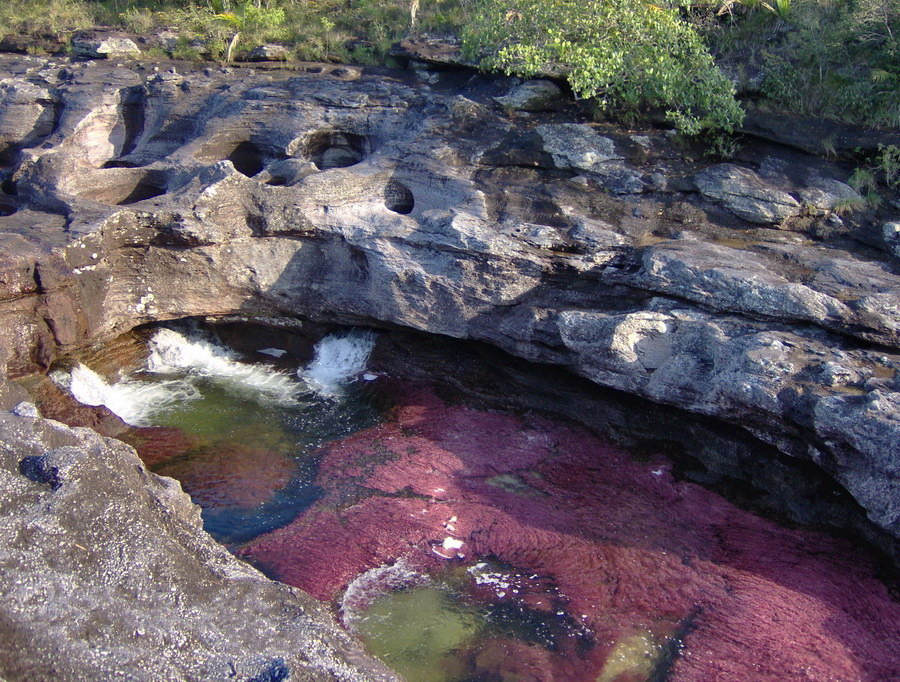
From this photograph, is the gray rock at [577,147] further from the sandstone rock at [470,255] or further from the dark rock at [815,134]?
the dark rock at [815,134]

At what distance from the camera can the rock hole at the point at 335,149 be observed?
587 inches

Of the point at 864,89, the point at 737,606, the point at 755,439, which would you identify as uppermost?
the point at 864,89

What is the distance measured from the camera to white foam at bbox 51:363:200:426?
39.6ft

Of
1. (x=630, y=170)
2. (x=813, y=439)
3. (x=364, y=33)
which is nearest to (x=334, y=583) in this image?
(x=813, y=439)

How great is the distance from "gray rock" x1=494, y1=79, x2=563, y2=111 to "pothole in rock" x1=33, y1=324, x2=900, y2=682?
471cm

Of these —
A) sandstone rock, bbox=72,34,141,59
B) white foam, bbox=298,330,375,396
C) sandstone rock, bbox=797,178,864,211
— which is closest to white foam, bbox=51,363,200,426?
white foam, bbox=298,330,375,396

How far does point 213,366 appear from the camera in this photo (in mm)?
13953

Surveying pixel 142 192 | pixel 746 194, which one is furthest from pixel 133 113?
pixel 746 194

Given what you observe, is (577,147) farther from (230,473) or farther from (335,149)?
(230,473)

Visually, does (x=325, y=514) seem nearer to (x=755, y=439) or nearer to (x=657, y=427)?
(x=657, y=427)

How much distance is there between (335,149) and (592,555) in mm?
9670

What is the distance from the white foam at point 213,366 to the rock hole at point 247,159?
3.63 meters

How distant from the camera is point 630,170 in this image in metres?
12.7

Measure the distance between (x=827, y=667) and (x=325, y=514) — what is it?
5.92m
